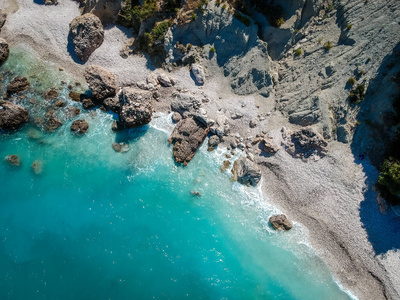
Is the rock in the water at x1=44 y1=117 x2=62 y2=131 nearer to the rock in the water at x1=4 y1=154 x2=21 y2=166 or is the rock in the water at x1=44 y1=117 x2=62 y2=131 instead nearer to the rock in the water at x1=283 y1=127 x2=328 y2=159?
the rock in the water at x1=4 y1=154 x2=21 y2=166

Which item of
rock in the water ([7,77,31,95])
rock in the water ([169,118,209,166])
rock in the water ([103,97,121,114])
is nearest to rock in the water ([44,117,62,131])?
rock in the water ([7,77,31,95])

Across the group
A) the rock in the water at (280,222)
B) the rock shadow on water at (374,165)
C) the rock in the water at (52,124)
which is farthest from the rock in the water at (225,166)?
the rock in the water at (52,124)

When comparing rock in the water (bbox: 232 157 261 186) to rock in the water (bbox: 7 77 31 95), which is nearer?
rock in the water (bbox: 232 157 261 186)

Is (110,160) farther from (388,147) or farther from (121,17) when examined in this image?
(388,147)

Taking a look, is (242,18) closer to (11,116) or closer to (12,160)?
(11,116)

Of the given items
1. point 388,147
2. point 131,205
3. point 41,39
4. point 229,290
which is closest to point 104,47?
point 41,39
